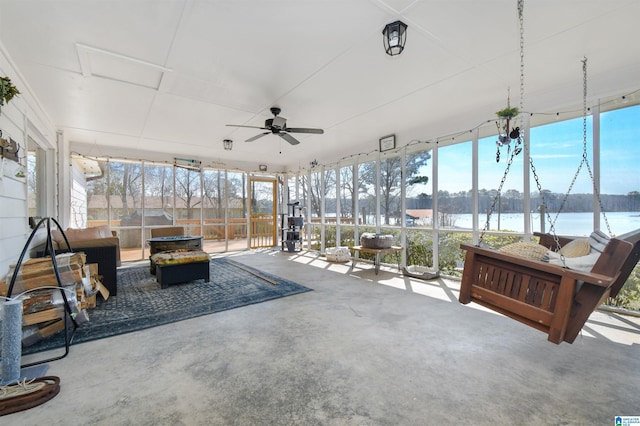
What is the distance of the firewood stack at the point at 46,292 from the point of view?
7.95ft

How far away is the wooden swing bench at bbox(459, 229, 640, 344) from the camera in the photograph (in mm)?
1525

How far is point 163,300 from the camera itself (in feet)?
11.9

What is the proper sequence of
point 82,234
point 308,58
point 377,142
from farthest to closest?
point 377,142 → point 82,234 → point 308,58

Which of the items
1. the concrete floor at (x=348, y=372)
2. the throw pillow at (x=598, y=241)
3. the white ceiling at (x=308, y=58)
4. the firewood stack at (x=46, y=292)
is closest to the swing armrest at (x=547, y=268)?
the throw pillow at (x=598, y=241)

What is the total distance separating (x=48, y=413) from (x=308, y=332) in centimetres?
182

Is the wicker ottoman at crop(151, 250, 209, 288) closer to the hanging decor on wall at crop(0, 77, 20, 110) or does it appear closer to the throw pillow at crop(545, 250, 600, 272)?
the hanging decor on wall at crop(0, 77, 20, 110)

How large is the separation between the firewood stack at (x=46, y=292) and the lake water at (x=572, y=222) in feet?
17.4

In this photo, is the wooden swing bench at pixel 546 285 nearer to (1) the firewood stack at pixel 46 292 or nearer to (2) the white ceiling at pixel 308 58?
(2) the white ceiling at pixel 308 58

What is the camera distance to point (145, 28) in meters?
2.34

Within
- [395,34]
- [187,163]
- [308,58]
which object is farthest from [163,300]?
[187,163]

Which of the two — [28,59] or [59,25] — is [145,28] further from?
[28,59]

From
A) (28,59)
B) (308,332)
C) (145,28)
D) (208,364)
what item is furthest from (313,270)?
(28,59)

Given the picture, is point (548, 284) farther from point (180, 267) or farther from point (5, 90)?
point (180, 267)

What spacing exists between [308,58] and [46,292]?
3.30 metres
